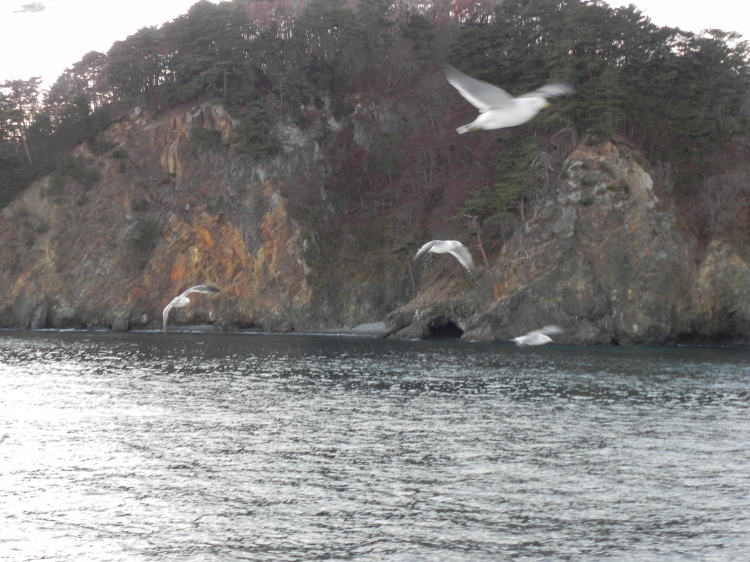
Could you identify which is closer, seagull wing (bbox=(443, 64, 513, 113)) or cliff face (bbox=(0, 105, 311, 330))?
seagull wing (bbox=(443, 64, 513, 113))

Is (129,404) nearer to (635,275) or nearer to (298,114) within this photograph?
(635,275)

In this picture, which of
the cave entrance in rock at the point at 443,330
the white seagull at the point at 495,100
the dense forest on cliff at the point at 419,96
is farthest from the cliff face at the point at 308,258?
the white seagull at the point at 495,100

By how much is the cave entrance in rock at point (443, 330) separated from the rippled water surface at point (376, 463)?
830 inches

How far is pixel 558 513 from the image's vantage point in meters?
19.2

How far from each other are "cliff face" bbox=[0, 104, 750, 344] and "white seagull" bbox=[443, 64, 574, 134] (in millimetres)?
44583

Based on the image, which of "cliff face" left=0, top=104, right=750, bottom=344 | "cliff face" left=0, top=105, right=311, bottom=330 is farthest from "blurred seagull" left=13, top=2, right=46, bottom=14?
"cliff face" left=0, top=105, right=311, bottom=330

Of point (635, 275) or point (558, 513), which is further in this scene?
point (635, 275)

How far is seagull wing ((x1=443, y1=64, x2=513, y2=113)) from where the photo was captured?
16.1 metres

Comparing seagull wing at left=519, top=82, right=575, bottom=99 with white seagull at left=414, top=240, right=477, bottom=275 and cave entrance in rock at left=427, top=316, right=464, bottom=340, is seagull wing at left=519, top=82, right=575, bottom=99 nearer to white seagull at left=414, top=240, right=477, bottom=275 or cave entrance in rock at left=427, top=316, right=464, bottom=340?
white seagull at left=414, top=240, right=477, bottom=275

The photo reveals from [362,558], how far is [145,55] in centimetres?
8157

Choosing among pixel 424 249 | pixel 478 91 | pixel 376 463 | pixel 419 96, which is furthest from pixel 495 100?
pixel 419 96

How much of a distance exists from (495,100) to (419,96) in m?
69.3

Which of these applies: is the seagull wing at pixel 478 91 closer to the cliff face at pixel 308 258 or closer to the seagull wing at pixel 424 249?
the seagull wing at pixel 424 249

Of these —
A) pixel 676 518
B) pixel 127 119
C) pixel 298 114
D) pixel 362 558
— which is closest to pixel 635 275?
pixel 298 114
